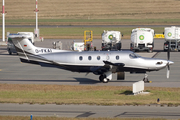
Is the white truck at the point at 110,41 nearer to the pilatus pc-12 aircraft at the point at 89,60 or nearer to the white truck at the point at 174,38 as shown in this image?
the white truck at the point at 174,38

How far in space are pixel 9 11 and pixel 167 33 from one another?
9320cm

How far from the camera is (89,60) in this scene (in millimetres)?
30922

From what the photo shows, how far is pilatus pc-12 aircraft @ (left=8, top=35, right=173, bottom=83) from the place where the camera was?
30.5 metres

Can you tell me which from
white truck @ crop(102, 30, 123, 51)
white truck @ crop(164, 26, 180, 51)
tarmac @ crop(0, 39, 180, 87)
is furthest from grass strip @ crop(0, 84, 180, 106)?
Answer: white truck @ crop(164, 26, 180, 51)

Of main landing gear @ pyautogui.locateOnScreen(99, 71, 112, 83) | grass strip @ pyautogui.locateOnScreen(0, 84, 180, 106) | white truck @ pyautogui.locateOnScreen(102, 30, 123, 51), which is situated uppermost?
white truck @ pyautogui.locateOnScreen(102, 30, 123, 51)

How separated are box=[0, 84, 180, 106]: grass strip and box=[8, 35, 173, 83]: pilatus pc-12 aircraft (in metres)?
2.67

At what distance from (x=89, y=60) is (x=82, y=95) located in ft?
20.3

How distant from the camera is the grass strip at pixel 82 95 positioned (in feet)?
74.7

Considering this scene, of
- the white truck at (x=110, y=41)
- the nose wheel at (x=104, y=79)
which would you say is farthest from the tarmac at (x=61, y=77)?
the white truck at (x=110, y=41)

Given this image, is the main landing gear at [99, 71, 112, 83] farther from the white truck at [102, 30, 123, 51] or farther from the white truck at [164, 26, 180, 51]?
the white truck at [164, 26, 180, 51]

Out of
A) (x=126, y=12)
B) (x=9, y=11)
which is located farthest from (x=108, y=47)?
(x=9, y=11)

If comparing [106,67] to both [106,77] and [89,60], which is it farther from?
[89,60]

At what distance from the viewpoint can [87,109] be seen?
21.0 metres

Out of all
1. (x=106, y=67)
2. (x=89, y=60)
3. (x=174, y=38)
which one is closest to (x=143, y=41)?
(x=174, y=38)
